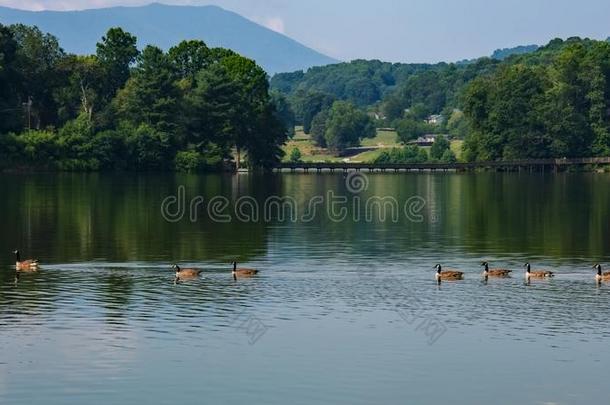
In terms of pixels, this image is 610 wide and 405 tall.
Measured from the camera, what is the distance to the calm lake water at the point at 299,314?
34.1m

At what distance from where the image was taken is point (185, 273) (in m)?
54.1

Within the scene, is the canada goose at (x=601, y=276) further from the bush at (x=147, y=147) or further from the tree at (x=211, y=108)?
the tree at (x=211, y=108)

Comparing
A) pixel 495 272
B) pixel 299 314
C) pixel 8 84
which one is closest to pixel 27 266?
pixel 299 314

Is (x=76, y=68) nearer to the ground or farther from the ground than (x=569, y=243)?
farther from the ground

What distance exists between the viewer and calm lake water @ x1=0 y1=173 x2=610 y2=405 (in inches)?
1342

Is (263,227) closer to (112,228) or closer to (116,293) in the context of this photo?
(112,228)

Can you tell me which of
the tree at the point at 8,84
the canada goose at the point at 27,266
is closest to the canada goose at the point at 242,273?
the canada goose at the point at 27,266

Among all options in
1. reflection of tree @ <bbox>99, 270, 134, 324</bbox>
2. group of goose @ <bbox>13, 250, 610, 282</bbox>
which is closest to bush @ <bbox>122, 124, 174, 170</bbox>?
group of goose @ <bbox>13, 250, 610, 282</bbox>

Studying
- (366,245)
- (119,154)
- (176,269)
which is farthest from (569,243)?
(119,154)

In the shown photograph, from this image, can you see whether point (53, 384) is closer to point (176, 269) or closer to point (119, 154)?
point (176, 269)

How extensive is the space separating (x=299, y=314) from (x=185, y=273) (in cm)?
1088

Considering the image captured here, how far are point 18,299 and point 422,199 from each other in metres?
75.5

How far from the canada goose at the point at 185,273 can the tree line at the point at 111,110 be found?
12295cm

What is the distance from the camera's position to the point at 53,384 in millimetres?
33812
